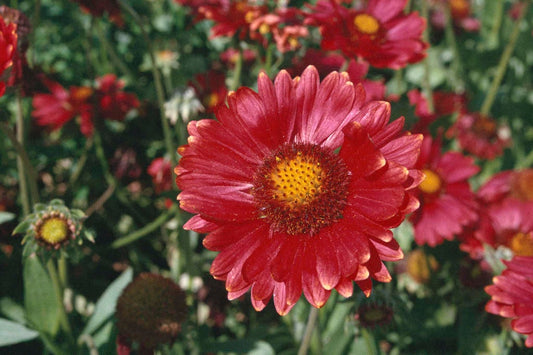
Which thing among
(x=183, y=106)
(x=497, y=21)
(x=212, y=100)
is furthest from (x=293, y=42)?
(x=497, y=21)

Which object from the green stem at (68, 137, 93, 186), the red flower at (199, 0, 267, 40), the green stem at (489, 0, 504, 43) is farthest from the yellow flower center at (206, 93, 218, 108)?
the green stem at (489, 0, 504, 43)

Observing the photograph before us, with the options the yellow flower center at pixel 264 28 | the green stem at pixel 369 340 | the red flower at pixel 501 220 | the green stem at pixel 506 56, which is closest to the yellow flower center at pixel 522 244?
the red flower at pixel 501 220

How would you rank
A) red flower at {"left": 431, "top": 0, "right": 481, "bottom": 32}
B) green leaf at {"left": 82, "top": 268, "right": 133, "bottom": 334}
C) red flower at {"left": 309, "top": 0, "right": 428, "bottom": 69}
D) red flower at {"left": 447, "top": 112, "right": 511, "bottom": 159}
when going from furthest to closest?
red flower at {"left": 431, "top": 0, "right": 481, "bottom": 32}, red flower at {"left": 447, "top": 112, "right": 511, "bottom": 159}, green leaf at {"left": 82, "top": 268, "right": 133, "bottom": 334}, red flower at {"left": 309, "top": 0, "right": 428, "bottom": 69}

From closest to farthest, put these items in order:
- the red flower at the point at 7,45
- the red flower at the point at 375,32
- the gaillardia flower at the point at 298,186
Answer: the gaillardia flower at the point at 298,186 → the red flower at the point at 7,45 → the red flower at the point at 375,32

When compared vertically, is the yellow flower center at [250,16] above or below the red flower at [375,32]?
above

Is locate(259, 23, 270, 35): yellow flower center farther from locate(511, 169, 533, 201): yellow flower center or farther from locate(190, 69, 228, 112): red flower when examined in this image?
locate(511, 169, 533, 201): yellow flower center

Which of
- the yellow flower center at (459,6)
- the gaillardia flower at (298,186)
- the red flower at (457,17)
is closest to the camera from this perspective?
the gaillardia flower at (298,186)

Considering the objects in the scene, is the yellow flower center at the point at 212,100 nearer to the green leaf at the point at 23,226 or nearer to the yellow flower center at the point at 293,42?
the yellow flower center at the point at 293,42
